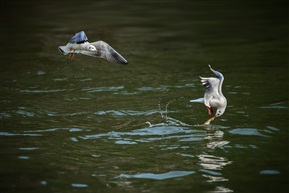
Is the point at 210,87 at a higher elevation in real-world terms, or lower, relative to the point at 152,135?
higher

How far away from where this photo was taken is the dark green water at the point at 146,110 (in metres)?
8.10

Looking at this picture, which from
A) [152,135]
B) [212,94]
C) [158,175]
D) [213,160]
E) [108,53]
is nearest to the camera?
[158,175]

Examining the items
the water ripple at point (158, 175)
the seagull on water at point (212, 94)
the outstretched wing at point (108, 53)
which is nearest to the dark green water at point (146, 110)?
the water ripple at point (158, 175)

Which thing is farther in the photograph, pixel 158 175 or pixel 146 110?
pixel 146 110

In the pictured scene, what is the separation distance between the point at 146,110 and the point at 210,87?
2310mm

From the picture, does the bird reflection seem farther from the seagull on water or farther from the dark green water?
the seagull on water

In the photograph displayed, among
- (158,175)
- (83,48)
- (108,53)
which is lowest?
(158,175)

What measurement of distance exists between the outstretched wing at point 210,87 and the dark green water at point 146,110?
67cm

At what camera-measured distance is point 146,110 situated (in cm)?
1117

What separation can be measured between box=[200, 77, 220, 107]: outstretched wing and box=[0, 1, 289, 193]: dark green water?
0.67 metres

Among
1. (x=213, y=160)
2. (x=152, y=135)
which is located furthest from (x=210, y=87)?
(x=152, y=135)

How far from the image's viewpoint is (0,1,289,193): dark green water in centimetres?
810

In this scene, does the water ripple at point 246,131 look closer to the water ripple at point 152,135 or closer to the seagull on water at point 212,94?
the water ripple at point 152,135

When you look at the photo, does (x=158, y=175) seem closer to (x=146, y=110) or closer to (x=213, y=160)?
(x=213, y=160)
